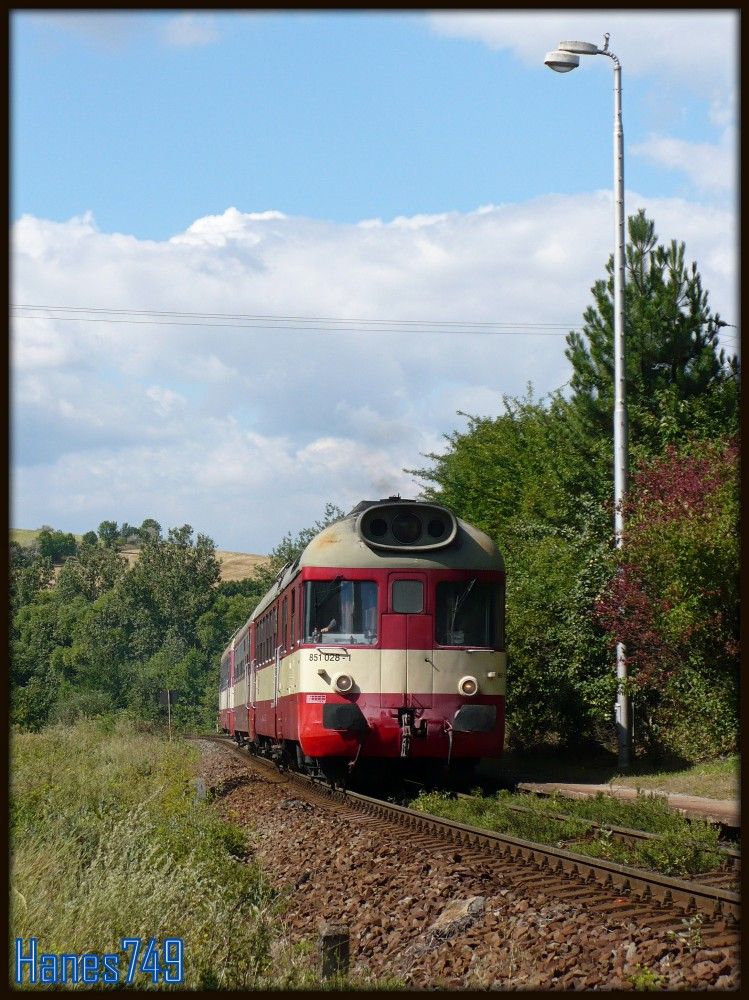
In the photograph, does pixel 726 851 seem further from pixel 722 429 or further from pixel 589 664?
pixel 722 429

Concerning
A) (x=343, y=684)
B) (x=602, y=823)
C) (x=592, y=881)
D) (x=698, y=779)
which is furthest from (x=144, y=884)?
(x=698, y=779)

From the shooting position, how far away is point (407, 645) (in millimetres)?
16156

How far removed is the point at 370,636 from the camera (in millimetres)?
16219

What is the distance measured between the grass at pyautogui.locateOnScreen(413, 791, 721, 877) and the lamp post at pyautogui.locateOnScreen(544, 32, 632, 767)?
506 cm

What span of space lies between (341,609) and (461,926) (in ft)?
26.2

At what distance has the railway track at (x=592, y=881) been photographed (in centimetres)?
812

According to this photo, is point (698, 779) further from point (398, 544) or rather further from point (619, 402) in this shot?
point (619, 402)

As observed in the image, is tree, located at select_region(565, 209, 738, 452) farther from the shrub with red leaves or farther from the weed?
the weed

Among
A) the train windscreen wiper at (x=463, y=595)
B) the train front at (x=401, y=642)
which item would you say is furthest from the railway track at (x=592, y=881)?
the train windscreen wiper at (x=463, y=595)

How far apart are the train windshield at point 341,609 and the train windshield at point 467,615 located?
0.90 m

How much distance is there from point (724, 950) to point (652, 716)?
15501 millimetres

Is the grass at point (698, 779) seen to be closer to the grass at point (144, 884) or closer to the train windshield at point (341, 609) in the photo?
the train windshield at point (341, 609)

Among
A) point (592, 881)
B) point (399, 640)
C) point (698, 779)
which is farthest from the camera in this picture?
point (698, 779)

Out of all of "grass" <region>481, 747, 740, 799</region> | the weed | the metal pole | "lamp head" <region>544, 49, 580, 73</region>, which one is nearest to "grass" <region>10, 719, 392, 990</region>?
the weed
